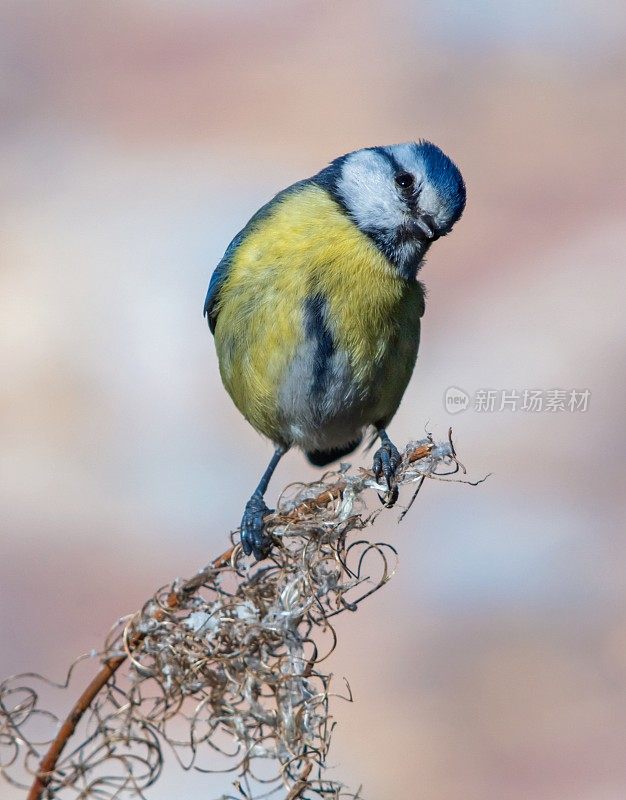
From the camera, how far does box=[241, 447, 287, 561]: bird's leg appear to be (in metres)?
1.68

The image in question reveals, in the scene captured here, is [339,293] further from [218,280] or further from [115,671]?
[115,671]

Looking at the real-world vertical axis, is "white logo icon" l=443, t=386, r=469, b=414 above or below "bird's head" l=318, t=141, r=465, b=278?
above

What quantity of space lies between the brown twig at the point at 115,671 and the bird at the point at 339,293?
77cm

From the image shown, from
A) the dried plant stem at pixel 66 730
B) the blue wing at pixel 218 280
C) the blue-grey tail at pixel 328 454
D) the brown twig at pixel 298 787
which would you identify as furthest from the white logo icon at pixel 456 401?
the dried plant stem at pixel 66 730

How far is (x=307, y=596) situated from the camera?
149 cm

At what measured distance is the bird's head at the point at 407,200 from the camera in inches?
95.1

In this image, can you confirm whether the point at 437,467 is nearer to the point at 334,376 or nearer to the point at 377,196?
the point at 334,376

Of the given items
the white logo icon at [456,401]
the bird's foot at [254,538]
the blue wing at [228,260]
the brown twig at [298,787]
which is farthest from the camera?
the white logo icon at [456,401]

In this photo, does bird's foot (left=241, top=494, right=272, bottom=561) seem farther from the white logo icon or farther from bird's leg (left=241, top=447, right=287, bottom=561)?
the white logo icon

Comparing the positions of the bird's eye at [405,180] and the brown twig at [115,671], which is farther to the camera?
the bird's eye at [405,180]

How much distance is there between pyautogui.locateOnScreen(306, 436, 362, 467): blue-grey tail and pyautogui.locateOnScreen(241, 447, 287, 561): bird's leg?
0.62ft

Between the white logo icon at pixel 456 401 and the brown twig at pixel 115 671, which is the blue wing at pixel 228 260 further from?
the brown twig at pixel 115 671

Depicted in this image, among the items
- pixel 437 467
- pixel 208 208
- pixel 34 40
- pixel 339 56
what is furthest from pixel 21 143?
pixel 437 467

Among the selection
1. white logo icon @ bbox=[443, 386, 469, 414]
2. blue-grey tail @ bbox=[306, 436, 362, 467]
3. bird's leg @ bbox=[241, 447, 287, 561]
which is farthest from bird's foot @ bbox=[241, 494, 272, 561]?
white logo icon @ bbox=[443, 386, 469, 414]
